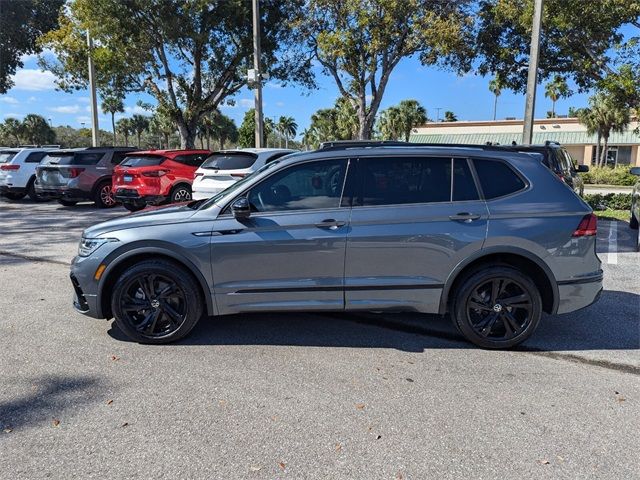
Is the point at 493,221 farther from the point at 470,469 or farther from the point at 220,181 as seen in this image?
the point at 220,181

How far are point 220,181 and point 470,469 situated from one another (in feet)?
29.1

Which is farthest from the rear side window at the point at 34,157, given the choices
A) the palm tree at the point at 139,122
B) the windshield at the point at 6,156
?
the palm tree at the point at 139,122

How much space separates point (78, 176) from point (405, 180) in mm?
12248

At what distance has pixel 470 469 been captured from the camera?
110 inches

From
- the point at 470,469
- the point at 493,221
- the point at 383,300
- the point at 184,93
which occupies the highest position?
the point at 184,93

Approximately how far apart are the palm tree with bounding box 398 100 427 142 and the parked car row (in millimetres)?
34987

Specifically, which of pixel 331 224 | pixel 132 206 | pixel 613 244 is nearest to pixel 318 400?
pixel 331 224

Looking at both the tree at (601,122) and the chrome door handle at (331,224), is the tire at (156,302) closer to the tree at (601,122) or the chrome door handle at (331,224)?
the chrome door handle at (331,224)

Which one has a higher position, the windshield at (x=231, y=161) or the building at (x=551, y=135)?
the building at (x=551, y=135)

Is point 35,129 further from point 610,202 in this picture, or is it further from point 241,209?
point 241,209

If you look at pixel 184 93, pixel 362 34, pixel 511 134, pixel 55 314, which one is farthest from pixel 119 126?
pixel 55 314

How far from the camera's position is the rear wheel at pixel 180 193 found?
1273cm

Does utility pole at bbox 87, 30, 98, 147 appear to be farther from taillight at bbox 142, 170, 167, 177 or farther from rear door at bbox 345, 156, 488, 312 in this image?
rear door at bbox 345, 156, 488, 312

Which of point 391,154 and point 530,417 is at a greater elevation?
point 391,154
